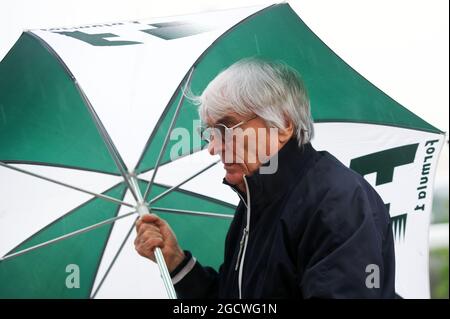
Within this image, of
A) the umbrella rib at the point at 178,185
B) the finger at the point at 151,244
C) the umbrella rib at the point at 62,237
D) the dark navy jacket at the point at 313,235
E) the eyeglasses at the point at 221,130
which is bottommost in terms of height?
the dark navy jacket at the point at 313,235

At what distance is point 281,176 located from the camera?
201cm

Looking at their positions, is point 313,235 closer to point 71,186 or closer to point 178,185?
point 178,185

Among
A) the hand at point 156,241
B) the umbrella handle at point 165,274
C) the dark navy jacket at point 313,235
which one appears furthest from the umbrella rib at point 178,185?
the dark navy jacket at point 313,235

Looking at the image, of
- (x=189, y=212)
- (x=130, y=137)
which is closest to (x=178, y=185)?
(x=189, y=212)

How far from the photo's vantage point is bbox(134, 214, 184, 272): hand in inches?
95.9

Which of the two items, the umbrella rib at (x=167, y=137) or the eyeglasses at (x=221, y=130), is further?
the umbrella rib at (x=167, y=137)

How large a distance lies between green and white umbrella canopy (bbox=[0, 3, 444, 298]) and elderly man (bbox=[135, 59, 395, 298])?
1.80ft

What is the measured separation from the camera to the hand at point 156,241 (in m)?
2.44

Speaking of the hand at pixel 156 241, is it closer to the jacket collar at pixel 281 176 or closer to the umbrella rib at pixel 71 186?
the umbrella rib at pixel 71 186
